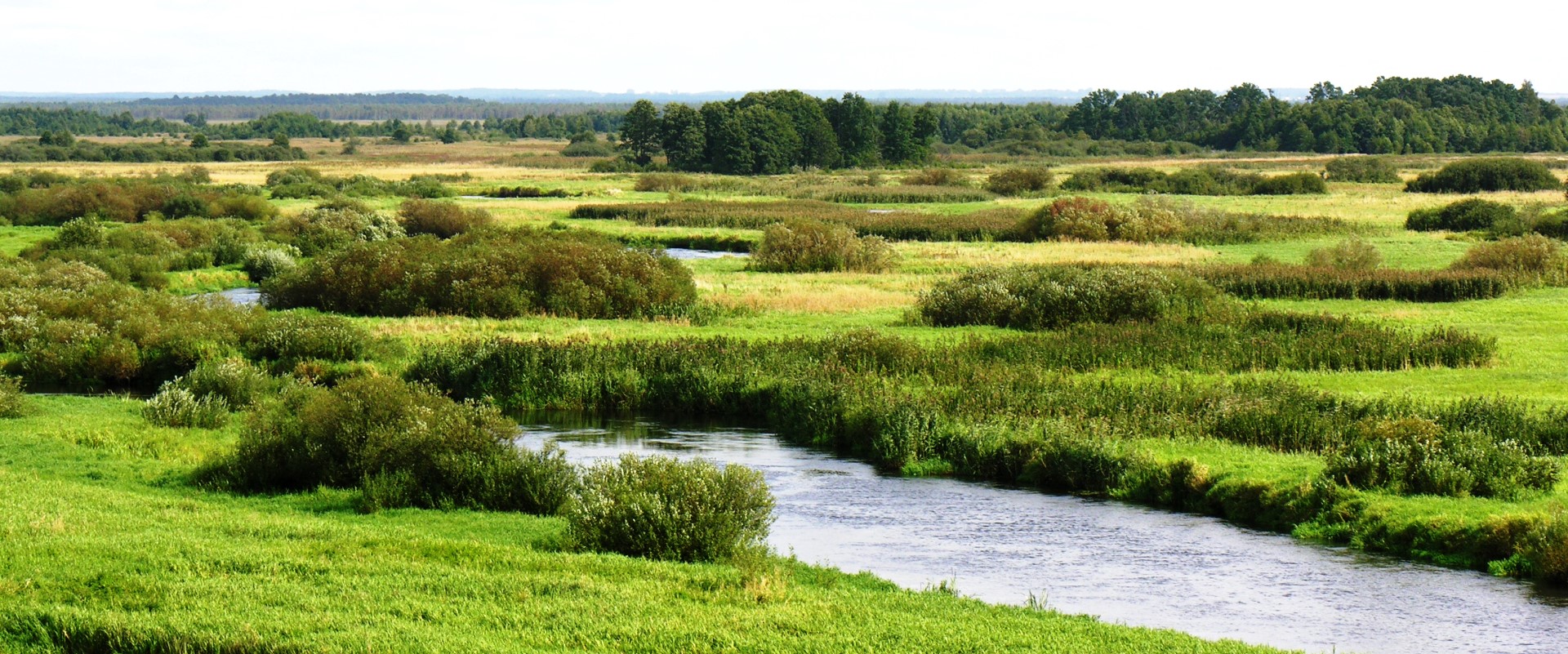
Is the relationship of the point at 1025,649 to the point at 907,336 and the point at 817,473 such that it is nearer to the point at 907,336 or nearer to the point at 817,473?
the point at 817,473

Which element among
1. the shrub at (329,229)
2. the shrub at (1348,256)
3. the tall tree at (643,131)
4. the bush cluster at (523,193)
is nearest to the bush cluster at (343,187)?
the bush cluster at (523,193)

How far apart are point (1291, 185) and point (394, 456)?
88.9 m

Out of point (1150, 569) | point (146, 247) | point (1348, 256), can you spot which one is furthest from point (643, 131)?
point (1150, 569)

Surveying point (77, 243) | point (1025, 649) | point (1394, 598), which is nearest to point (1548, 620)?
point (1394, 598)

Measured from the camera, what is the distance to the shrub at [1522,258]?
4700 centimetres

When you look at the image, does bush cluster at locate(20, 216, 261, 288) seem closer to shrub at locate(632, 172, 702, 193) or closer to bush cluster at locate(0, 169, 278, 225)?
bush cluster at locate(0, 169, 278, 225)

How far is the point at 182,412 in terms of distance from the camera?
2595 cm

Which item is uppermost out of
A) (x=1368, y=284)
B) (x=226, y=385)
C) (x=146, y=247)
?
(x=1368, y=284)

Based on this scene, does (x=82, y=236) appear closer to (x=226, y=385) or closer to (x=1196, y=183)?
(x=226, y=385)

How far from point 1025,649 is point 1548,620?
24.8 feet

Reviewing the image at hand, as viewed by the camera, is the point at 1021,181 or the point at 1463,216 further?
the point at 1021,181

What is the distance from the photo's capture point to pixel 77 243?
55938 mm

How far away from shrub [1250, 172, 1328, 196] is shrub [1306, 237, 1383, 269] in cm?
4665

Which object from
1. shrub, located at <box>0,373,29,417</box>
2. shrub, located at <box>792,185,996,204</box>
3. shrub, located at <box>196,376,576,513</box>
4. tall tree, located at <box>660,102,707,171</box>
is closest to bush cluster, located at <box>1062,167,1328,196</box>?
shrub, located at <box>792,185,996,204</box>
